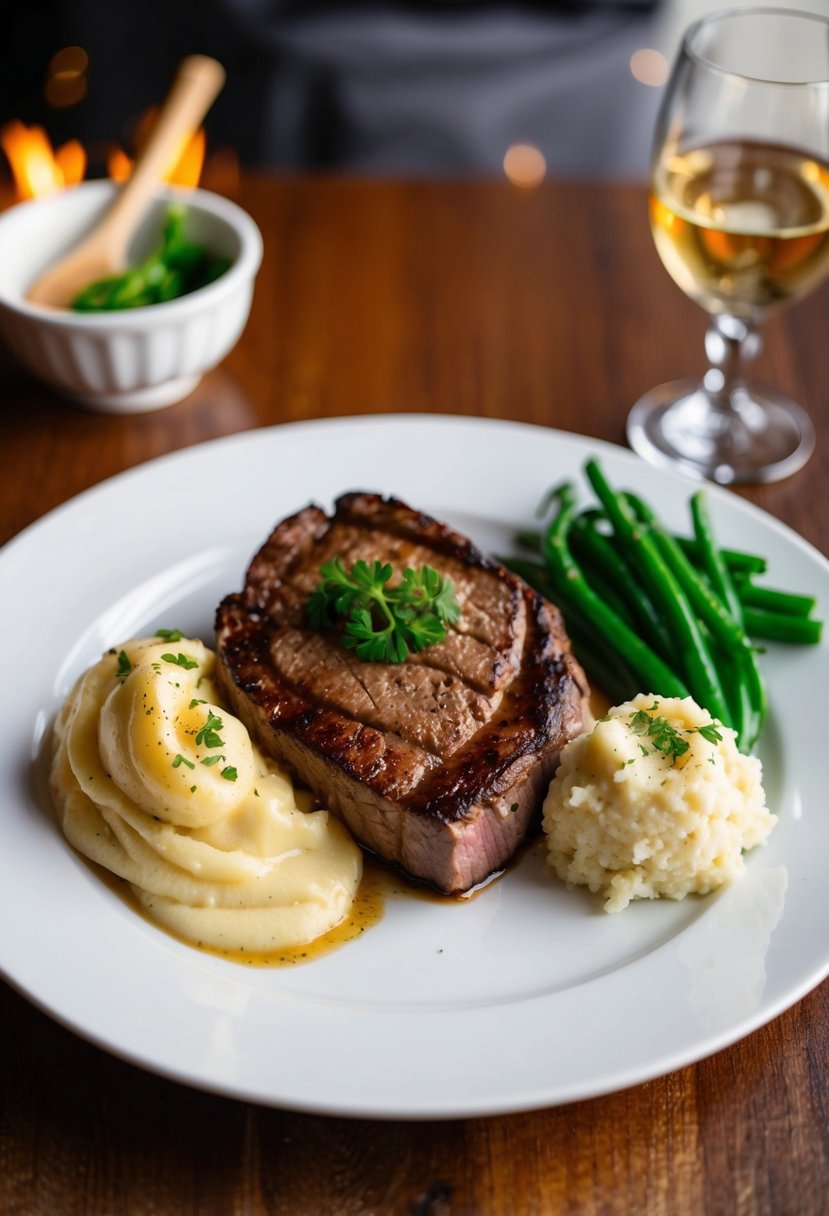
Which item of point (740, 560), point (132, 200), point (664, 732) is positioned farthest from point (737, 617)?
point (132, 200)

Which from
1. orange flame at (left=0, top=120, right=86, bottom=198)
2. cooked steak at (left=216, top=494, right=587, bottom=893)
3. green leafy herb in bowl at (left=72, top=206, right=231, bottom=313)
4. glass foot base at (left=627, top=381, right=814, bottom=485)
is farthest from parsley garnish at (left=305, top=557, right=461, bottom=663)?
orange flame at (left=0, top=120, right=86, bottom=198)

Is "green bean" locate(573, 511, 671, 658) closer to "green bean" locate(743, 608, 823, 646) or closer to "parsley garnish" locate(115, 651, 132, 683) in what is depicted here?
"green bean" locate(743, 608, 823, 646)

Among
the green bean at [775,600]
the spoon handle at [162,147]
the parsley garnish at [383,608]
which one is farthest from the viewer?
the spoon handle at [162,147]

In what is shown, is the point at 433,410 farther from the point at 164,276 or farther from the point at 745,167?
the point at 745,167

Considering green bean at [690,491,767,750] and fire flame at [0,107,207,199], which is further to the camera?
fire flame at [0,107,207,199]

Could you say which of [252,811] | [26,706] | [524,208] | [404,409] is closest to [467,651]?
[252,811]

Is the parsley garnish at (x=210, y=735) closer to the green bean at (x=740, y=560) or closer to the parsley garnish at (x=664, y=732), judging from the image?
the parsley garnish at (x=664, y=732)

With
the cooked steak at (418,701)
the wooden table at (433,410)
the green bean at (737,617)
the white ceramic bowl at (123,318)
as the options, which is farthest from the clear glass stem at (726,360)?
the white ceramic bowl at (123,318)
